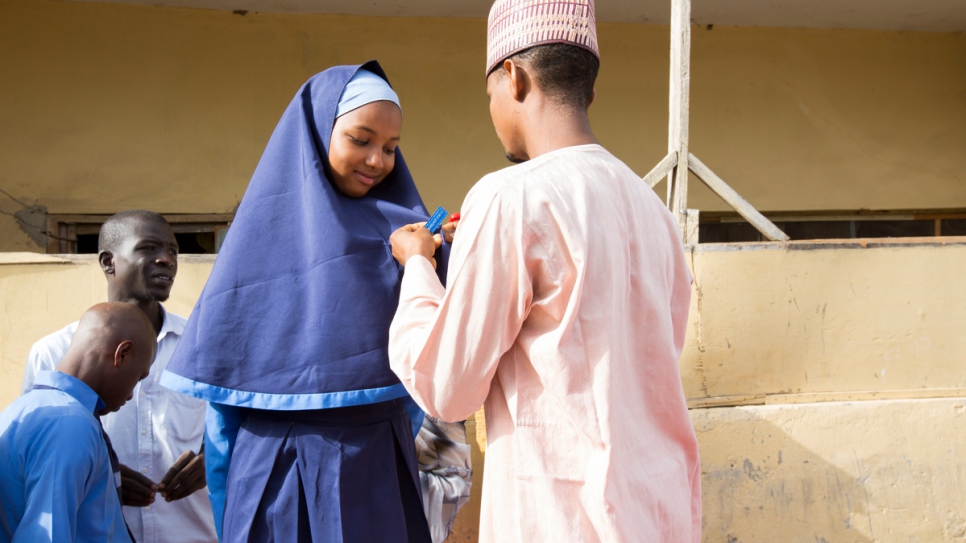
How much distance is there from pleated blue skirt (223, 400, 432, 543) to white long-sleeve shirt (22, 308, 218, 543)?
78cm

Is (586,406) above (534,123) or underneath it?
underneath

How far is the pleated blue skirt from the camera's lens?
6.30 feet

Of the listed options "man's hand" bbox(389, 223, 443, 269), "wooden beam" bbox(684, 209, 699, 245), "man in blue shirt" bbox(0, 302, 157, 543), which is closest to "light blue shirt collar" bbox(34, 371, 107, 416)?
"man in blue shirt" bbox(0, 302, 157, 543)

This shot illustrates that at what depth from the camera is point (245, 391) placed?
1951 millimetres

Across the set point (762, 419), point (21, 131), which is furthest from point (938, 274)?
point (21, 131)

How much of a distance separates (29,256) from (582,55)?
264 centimetres

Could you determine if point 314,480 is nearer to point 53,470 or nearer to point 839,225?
point 53,470

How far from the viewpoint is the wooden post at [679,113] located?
3551mm

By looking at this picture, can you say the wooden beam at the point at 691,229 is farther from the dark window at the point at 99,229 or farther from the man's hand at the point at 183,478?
the dark window at the point at 99,229

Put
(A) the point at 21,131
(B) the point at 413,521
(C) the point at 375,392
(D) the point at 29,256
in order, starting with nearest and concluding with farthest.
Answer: (C) the point at 375,392 → (B) the point at 413,521 → (D) the point at 29,256 → (A) the point at 21,131

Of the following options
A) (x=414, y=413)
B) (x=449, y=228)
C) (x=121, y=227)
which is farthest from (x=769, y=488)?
(x=121, y=227)

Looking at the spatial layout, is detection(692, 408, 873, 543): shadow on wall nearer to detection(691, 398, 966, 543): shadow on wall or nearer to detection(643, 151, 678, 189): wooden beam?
detection(691, 398, 966, 543): shadow on wall

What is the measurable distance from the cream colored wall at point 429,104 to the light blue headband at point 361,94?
10.1 ft

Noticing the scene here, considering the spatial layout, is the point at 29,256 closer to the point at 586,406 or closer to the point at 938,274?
the point at 586,406
